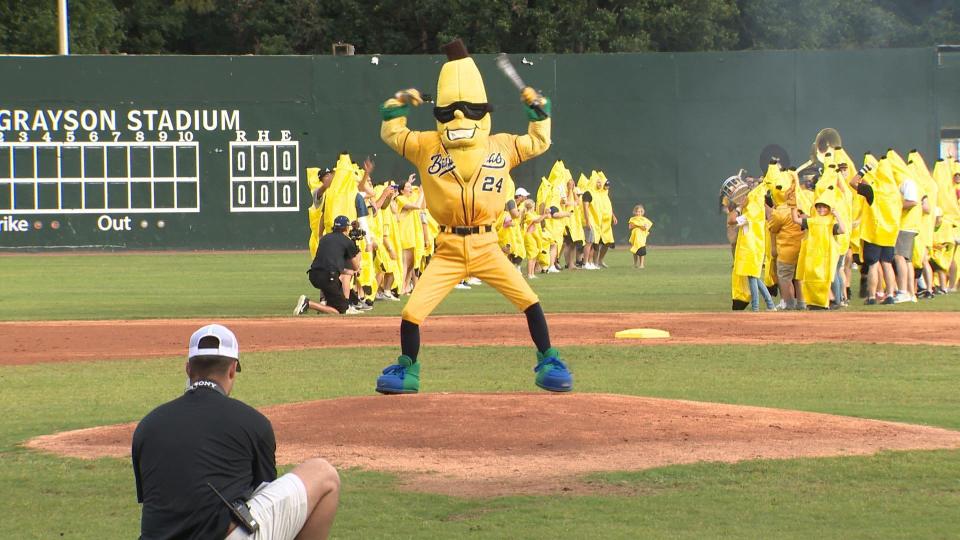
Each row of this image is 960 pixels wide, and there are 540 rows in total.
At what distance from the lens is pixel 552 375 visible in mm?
12312

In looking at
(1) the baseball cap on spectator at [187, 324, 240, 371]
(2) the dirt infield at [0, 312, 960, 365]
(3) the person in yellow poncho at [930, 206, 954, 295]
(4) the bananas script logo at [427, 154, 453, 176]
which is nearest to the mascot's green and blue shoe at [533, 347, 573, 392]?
(4) the bananas script logo at [427, 154, 453, 176]

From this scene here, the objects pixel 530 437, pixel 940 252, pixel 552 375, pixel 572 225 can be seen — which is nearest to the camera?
pixel 530 437

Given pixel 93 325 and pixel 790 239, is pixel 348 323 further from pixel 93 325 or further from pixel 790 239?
pixel 790 239

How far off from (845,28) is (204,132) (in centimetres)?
2713

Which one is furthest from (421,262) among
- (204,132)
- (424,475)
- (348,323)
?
(424,475)

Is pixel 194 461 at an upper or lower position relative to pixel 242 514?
upper

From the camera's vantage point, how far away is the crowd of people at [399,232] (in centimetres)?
2323

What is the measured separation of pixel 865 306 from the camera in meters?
23.5

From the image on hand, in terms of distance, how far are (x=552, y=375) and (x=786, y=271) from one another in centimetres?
1158

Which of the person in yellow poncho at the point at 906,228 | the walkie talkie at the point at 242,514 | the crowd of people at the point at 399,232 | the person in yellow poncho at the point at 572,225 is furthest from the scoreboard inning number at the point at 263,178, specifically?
the walkie talkie at the point at 242,514

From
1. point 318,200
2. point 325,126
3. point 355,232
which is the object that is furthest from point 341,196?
point 325,126

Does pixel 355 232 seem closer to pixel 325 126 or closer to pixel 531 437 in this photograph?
pixel 531 437

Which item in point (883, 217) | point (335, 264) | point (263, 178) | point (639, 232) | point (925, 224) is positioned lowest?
point (335, 264)

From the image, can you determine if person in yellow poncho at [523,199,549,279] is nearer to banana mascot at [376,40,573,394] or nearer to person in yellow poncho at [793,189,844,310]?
person in yellow poncho at [793,189,844,310]
